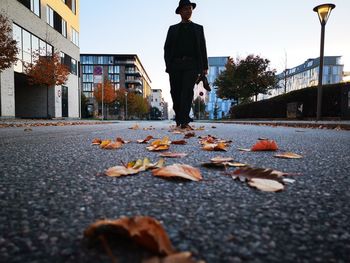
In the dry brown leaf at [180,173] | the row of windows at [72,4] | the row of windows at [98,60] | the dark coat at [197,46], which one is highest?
the row of windows at [98,60]

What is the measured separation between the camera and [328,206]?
1.01 metres

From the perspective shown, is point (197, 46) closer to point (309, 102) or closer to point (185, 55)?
point (185, 55)

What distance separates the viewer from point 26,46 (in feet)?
71.5

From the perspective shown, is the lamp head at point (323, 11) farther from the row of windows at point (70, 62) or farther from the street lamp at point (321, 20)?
the row of windows at point (70, 62)

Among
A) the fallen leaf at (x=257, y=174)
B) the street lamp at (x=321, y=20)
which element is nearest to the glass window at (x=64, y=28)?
the street lamp at (x=321, y=20)

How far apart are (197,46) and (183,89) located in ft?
2.70

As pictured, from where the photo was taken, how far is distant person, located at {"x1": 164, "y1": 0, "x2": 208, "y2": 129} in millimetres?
5359

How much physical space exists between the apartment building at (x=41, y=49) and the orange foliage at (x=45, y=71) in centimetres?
63

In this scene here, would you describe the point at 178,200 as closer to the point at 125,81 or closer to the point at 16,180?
the point at 16,180

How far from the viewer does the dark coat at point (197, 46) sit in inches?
211

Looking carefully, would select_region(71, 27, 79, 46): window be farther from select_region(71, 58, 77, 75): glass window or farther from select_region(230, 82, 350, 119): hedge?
select_region(230, 82, 350, 119): hedge

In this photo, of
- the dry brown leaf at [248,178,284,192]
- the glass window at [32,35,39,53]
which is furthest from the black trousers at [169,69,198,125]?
the glass window at [32,35,39,53]

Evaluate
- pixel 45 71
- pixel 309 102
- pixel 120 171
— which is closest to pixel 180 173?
pixel 120 171

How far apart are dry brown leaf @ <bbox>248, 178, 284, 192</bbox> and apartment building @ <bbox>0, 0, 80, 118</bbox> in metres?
19.6
